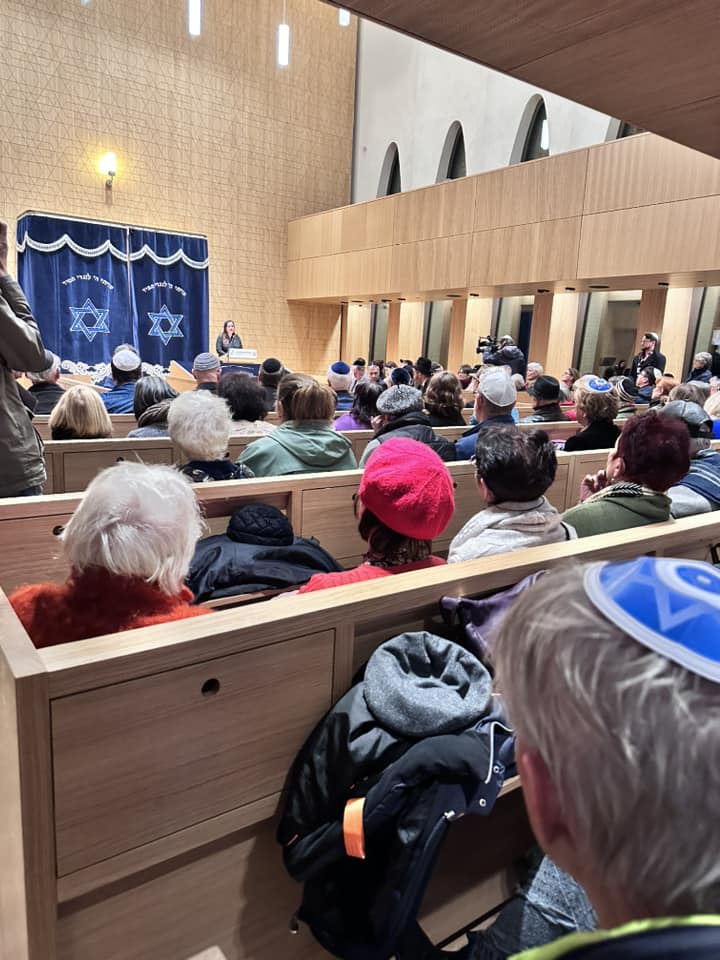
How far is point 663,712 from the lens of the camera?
0.49 m

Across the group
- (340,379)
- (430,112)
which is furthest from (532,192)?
(340,379)

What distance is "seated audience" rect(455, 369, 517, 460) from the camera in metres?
3.47

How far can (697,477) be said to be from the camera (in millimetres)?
2711

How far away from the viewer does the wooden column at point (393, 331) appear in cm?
1252

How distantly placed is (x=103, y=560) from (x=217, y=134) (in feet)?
41.3

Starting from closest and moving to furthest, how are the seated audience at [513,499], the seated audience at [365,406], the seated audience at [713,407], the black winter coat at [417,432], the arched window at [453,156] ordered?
the seated audience at [513,499], the black winter coat at [417,432], the seated audience at [365,406], the seated audience at [713,407], the arched window at [453,156]

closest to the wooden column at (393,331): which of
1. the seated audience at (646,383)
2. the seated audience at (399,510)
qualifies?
the seated audience at (646,383)

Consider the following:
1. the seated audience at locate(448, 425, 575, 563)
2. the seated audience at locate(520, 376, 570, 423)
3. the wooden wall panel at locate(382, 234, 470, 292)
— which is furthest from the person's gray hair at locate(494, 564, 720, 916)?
the wooden wall panel at locate(382, 234, 470, 292)

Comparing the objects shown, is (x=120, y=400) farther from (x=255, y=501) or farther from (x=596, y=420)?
(x=596, y=420)

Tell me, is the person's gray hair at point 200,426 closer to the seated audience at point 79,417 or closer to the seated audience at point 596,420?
the seated audience at point 79,417

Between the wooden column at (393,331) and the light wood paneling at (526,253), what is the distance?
3104 mm

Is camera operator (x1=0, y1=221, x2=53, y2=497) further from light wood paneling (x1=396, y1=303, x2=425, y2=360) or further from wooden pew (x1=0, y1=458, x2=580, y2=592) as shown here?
light wood paneling (x1=396, y1=303, x2=425, y2=360)

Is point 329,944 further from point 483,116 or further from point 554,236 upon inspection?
point 483,116

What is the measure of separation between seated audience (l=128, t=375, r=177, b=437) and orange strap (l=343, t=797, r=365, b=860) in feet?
8.56
